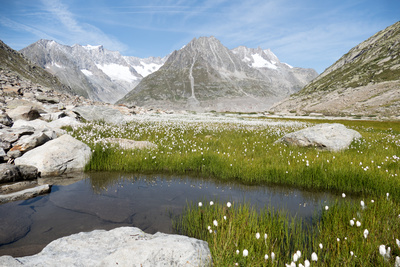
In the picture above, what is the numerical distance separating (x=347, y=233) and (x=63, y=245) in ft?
15.8

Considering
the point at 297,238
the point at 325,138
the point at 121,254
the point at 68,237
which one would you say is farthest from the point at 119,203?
the point at 325,138

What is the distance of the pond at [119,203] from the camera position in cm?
439

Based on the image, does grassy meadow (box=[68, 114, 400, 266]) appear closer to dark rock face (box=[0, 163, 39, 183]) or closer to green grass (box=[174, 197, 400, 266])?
green grass (box=[174, 197, 400, 266])

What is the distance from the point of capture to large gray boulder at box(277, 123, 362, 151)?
Result: 1266cm

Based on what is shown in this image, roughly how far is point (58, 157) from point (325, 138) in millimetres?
14332

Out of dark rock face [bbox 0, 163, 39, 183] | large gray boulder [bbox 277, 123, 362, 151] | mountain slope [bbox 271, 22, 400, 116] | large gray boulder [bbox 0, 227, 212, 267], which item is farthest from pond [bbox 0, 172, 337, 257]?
mountain slope [bbox 271, 22, 400, 116]

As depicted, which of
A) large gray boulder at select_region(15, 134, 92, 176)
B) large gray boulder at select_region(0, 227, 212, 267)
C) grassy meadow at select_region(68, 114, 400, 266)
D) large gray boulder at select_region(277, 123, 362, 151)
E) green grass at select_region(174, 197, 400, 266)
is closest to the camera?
large gray boulder at select_region(0, 227, 212, 267)

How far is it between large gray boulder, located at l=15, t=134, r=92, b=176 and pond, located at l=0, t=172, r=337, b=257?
0.87m

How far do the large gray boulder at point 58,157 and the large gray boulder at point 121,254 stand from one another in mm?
6032

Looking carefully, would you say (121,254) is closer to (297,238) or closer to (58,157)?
(297,238)

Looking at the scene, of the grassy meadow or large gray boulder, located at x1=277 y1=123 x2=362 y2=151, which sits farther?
large gray boulder, located at x1=277 y1=123 x2=362 y2=151

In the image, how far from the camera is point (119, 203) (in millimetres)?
5887

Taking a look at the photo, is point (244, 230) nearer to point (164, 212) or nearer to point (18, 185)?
point (164, 212)

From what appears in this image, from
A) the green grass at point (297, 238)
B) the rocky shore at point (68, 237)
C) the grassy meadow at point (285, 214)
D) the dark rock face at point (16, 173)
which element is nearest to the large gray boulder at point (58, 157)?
the rocky shore at point (68, 237)
